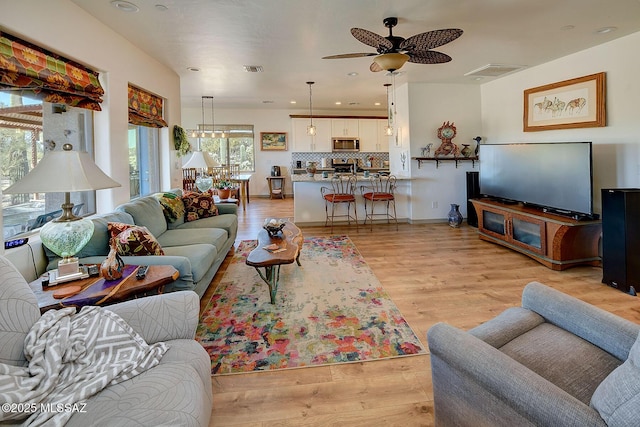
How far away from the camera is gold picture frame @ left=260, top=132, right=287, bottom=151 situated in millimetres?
10086

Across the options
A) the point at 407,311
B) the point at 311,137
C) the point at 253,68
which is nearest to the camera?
the point at 407,311

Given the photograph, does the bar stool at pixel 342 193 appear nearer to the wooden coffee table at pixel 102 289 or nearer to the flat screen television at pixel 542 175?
the flat screen television at pixel 542 175

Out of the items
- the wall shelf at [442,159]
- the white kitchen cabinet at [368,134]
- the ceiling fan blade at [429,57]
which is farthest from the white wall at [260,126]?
the ceiling fan blade at [429,57]

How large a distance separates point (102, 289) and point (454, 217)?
582 cm

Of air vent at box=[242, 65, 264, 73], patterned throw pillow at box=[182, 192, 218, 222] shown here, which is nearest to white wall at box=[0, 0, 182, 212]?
patterned throw pillow at box=[182, 192, 218, 222]

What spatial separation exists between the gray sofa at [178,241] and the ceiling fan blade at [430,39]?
2.67 meters

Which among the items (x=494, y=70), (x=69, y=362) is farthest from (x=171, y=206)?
(x=494, y=70)

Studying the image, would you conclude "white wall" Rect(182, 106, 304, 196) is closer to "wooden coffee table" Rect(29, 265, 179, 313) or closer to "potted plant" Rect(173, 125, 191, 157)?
"potted plant" Rect(173, 125, 191, 157)

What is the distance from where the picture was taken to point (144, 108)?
4375 millimetres

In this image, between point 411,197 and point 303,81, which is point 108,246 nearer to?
point 303,81

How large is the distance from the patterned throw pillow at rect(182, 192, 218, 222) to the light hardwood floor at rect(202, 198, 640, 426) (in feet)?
3.02

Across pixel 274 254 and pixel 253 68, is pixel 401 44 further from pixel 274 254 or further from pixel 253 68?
pixel 253 68

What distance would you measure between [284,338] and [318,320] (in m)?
0.37

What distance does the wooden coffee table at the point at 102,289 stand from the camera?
168 cm
